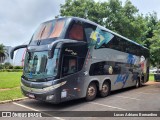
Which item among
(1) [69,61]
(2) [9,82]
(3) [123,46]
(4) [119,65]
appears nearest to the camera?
(1) [69,61]

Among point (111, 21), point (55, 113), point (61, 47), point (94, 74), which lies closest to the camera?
point (55, 113)

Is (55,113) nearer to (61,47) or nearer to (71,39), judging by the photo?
(61,47)

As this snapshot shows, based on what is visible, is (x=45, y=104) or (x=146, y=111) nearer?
(x=146, y=111)

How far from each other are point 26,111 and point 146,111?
16.7 feet

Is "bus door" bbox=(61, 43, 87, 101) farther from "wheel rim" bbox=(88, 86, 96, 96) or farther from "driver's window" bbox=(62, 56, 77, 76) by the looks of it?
"wheel rim" bbox=(88, 86, 96, 96)

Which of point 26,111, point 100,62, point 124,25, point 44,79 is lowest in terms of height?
point 26,111

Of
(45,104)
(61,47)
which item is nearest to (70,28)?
(61,47)

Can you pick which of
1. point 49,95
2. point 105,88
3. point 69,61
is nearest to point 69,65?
point 69,61

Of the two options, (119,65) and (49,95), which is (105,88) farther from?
(49,95)

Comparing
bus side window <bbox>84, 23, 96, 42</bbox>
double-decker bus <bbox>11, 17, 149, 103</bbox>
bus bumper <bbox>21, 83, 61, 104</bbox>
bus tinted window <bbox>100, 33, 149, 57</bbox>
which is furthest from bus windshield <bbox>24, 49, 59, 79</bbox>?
bus tinted window <bbox>100, 33, 149, 57</bbox>

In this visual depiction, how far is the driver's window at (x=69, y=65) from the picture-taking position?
9.00m

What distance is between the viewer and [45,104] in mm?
9992

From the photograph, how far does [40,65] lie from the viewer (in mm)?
9047

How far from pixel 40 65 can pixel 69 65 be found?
1.30 meters
